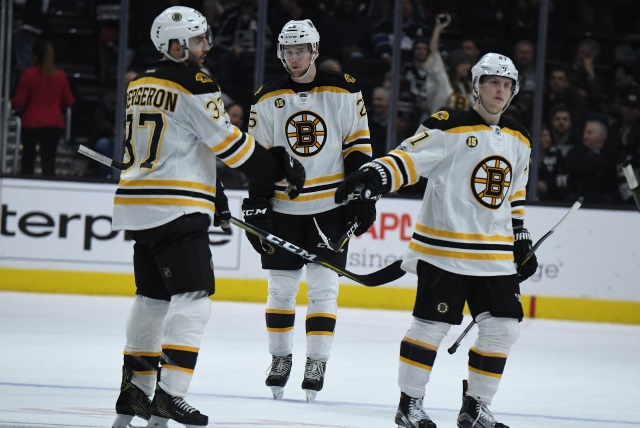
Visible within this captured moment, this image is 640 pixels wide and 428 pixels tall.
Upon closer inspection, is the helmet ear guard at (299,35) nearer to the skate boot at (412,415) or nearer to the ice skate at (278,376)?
the ice skate at (278,376)

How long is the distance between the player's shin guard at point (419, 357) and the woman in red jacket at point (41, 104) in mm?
5333

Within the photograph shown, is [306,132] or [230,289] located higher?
[306,132]

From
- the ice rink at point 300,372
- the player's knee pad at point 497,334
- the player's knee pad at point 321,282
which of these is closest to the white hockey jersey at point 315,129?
the player's knee pad at point 321,282

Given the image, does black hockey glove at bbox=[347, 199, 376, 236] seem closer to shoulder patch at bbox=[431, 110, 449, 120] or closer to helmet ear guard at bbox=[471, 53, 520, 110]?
shoulder patch at bbox=[431, 110, 449, 120]

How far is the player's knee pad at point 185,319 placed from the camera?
3.87m

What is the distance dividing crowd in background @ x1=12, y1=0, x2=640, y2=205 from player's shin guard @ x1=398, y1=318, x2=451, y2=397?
481 cm

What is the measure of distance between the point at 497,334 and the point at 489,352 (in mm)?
65

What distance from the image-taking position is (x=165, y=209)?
3.92 m

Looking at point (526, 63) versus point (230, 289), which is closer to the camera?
point (230, 289)

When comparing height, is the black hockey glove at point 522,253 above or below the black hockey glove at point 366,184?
below

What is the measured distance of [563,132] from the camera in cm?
911

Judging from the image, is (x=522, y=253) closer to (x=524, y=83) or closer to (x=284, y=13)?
(x=524, y=83)

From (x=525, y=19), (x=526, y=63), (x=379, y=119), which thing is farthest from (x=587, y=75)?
(x=379, y=119)

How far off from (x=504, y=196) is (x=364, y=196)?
525mm
